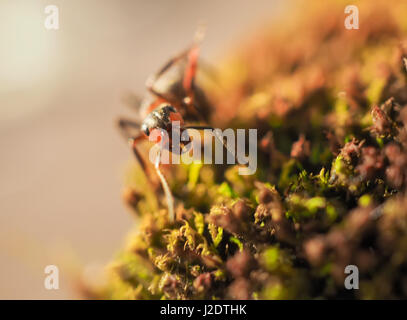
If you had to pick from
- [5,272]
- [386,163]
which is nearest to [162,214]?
[386,163]

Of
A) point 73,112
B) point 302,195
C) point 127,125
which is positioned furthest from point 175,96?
point 73,112

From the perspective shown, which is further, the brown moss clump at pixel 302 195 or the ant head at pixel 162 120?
the ant head at pixel 162 120

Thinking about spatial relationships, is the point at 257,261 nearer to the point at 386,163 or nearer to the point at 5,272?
the point at 386,163

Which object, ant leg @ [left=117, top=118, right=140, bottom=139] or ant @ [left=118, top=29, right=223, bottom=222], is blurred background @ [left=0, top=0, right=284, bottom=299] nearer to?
ant leg @ [left=117, top=118, right=140, bottom=139]

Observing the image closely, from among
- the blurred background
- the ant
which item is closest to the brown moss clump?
the ant

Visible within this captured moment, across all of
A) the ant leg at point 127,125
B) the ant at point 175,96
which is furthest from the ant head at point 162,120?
the ant leg at point 127,125

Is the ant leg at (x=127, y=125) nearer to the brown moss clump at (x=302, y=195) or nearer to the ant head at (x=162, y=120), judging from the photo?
the brown moss clump at (x=302, y=195)
